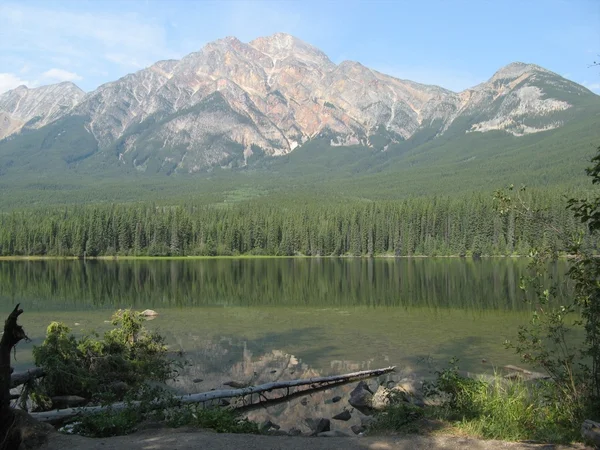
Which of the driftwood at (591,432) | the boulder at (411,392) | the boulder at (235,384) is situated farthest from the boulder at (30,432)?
the driftwood at (591,432)

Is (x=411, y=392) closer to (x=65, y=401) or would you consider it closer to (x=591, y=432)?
(x=591, y=432)

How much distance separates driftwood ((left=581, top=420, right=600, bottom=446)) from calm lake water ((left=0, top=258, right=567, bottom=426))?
388 inches

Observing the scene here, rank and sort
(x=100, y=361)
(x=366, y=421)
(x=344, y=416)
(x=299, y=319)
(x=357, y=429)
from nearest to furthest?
1. (x=357, y=429)
2. (x=366, y=421)
3. (x=344, y=416)
4. (x=100, y=361)
5. (x=299, y=319)

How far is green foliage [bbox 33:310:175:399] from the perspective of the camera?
18906 mm

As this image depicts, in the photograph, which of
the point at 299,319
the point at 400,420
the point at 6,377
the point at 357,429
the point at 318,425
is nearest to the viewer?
the point at 6,377

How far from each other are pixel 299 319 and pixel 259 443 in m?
27.0

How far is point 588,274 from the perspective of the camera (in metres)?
11.5

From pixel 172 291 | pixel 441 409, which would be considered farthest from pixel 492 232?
pixel 441 409

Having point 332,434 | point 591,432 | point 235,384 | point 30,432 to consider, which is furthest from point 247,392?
point 591,432

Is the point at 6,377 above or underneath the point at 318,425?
above

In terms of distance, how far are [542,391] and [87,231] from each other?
14433 centimetres

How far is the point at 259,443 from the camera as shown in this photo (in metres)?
12.2

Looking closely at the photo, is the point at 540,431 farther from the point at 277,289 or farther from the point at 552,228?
the point at 277,289

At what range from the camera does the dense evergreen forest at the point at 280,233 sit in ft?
459
